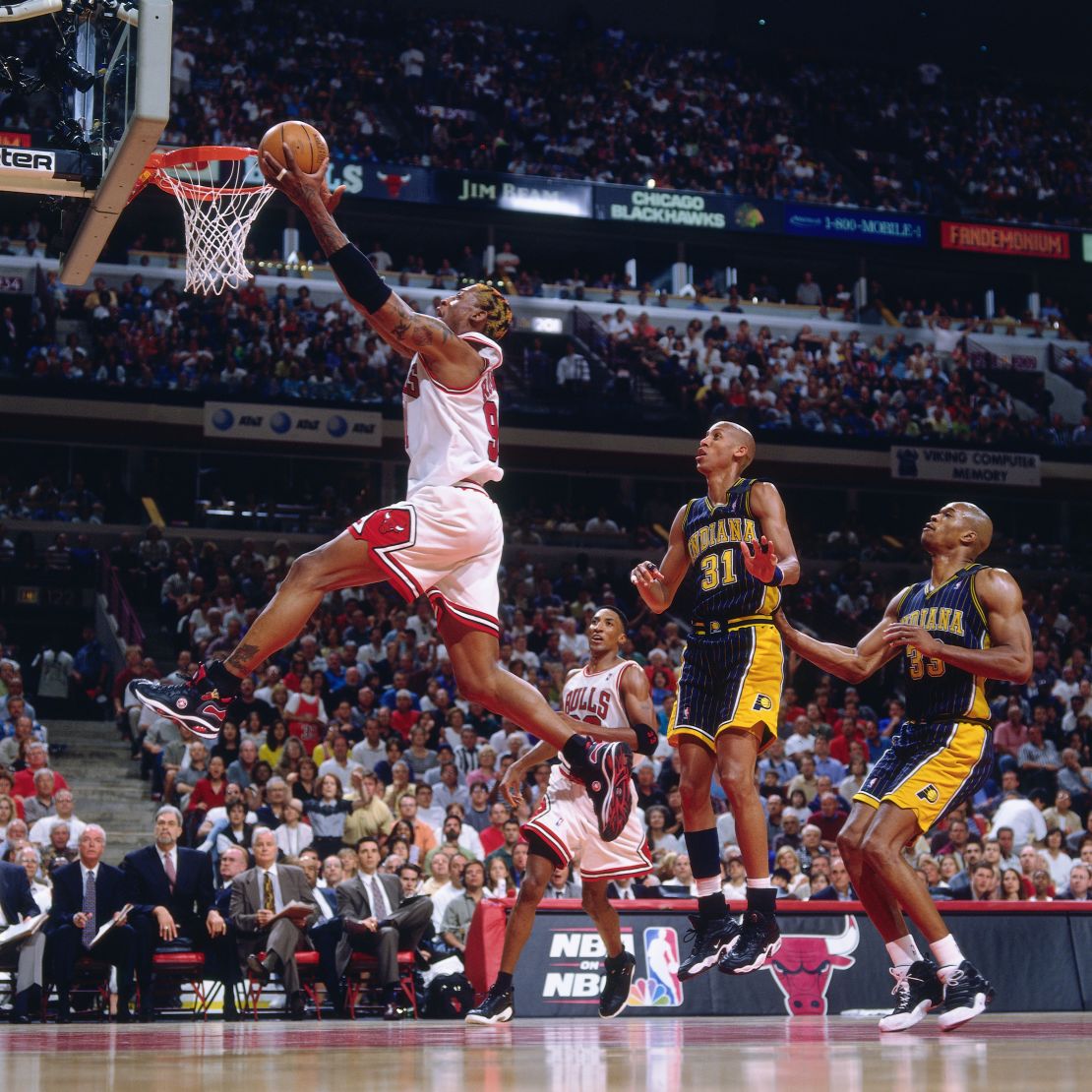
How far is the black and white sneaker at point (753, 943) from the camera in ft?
23.5

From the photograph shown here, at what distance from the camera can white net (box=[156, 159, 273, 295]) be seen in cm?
921

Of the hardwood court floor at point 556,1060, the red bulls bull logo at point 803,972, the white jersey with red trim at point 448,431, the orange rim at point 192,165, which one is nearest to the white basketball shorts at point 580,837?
the hardwood court floor at point 556,1060

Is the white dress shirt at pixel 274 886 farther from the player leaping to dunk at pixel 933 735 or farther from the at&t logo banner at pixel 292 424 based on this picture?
the at&t logo banner at pixel 292 424

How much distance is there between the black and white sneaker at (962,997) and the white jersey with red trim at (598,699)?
9.10 ft

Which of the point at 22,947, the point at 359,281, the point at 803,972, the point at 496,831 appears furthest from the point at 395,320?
the point at 496,831

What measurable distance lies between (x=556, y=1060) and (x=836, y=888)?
8.92 metres

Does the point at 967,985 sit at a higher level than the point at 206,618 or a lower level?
lower

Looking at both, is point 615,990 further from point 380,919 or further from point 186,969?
point 186,969

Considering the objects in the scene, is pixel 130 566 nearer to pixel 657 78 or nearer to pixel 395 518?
pixel 395 518

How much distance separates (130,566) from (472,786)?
9.03 metres

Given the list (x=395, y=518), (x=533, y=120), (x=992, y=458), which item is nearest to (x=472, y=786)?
(x=395, y=518)

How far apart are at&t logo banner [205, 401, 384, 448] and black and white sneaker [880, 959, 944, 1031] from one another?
18.8 metres

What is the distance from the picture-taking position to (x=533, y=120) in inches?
1314

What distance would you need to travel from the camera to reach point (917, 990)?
Result: 23.6 feet
